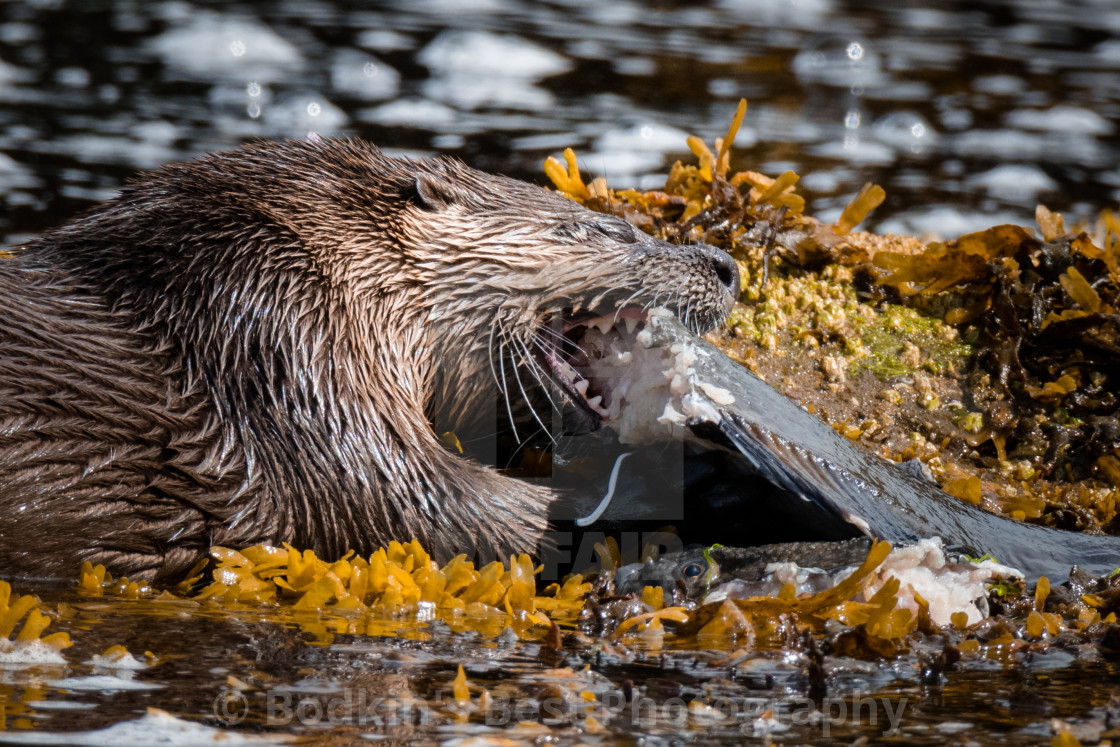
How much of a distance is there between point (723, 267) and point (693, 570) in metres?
1.32

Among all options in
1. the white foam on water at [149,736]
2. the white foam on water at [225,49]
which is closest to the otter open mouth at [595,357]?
the white foam on water at [149,736]

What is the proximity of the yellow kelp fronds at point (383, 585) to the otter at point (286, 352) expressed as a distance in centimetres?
11

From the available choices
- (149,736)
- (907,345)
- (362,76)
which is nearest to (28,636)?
(149,736)

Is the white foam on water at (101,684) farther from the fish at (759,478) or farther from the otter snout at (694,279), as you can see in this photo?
the otter snout at (694,279)

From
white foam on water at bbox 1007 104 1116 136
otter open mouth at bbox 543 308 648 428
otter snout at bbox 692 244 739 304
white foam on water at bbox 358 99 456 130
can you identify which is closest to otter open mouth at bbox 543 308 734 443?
otter open mouth at bbox 543 308 648 428

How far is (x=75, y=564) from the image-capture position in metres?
2.74

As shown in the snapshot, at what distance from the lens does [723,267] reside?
147 inches

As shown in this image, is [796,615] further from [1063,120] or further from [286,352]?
[1063,120]

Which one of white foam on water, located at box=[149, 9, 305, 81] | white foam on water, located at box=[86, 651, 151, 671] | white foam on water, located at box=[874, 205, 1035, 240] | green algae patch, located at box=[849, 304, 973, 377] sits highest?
white foam on water, located at box=[149, 9, 305, 81]

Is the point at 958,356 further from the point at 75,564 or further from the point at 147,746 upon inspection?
the point at 147,746

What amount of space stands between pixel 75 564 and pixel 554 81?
724cm

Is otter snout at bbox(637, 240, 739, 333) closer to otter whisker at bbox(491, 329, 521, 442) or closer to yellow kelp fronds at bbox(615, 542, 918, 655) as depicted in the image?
otter whisker at bbox(491, 329, 521, 442)

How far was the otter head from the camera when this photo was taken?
333cm

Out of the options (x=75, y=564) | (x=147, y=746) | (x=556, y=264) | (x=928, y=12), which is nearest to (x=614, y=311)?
(x=556, y=264)
